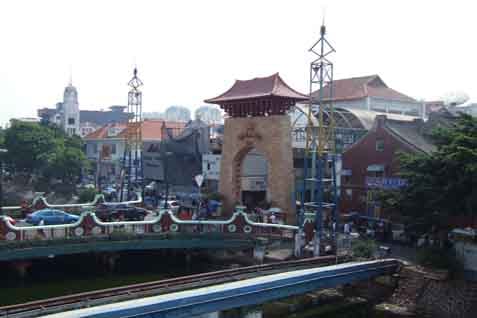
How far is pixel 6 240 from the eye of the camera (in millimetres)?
25031

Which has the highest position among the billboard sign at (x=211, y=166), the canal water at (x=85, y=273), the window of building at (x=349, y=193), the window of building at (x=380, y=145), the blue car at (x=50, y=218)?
the window of building at (x=380, y=145)

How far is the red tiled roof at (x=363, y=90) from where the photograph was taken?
5519 centimetres

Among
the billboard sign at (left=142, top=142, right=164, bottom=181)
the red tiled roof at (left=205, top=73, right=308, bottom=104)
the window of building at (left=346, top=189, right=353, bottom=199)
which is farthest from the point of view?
the billboard sign at (left=142, top=142, right=164, bottom=181)

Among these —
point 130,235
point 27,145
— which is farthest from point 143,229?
point 27,145

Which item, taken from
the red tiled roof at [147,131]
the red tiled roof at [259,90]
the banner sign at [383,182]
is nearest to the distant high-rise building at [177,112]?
the red tiled roof at [147,131]

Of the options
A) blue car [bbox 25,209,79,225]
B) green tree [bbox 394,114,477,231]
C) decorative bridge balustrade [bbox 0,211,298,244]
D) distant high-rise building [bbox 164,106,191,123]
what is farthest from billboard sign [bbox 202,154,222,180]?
distant high-rise building [bbox 164,106,191,123]

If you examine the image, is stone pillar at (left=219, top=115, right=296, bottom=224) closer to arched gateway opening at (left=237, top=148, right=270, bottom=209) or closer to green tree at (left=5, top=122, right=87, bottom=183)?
arched gateway opening at (left=237, top=148, right=270, bottom=209)

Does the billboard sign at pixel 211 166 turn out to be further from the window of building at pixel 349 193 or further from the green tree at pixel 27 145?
the green tree at pixel 27 145

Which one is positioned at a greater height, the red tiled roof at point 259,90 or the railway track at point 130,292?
the red tiled roof at point 259,90

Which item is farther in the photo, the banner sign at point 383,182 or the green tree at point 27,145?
the green tree at point 27,145

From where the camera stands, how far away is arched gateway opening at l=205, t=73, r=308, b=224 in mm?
36062

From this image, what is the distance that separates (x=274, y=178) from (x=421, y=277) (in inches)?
562

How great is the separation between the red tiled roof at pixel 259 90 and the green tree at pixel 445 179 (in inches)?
454

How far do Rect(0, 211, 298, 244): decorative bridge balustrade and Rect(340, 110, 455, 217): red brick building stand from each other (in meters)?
8.31
